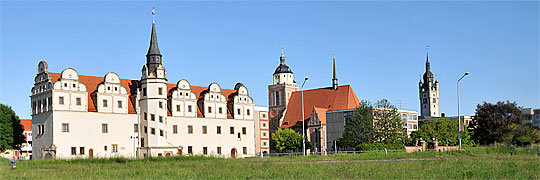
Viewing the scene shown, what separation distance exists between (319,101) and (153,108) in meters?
48.6

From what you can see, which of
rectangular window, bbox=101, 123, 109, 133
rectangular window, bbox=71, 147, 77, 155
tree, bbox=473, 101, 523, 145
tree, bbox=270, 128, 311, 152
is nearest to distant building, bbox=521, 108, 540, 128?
tree, bbox=473, 101, 523, 145

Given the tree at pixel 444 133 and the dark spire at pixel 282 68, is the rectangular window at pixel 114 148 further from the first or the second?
the dark spire at pixel 282 68

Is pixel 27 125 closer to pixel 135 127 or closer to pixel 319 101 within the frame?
pixel 135 127

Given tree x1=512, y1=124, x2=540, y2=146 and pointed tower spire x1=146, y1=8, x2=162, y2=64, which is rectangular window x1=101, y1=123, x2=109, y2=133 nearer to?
pointed tower spire x1=146, y1=8, x2=162, y2=64

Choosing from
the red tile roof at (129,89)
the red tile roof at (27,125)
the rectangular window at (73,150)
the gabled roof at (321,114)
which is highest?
the red tile roof at (129,89)

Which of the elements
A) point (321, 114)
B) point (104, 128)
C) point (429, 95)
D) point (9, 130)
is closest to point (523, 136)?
point (321, 114)

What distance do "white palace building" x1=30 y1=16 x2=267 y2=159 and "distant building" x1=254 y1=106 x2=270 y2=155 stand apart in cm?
957

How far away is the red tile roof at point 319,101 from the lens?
4284 inches

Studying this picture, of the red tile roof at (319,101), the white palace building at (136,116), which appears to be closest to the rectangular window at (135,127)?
the white palace building at (136,116)

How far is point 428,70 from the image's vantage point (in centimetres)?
18488

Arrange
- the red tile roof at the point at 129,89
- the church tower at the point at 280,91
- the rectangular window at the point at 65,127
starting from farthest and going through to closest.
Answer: the church tower at the point at 280,91 < the red tile roof at the point at 129,89 < the rectangular window at the point at 65,127

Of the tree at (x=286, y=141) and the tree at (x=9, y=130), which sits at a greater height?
the tree at (x=9, y=130)

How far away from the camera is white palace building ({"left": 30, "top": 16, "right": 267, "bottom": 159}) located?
6700cm

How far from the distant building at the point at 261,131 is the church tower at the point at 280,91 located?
887 inches
